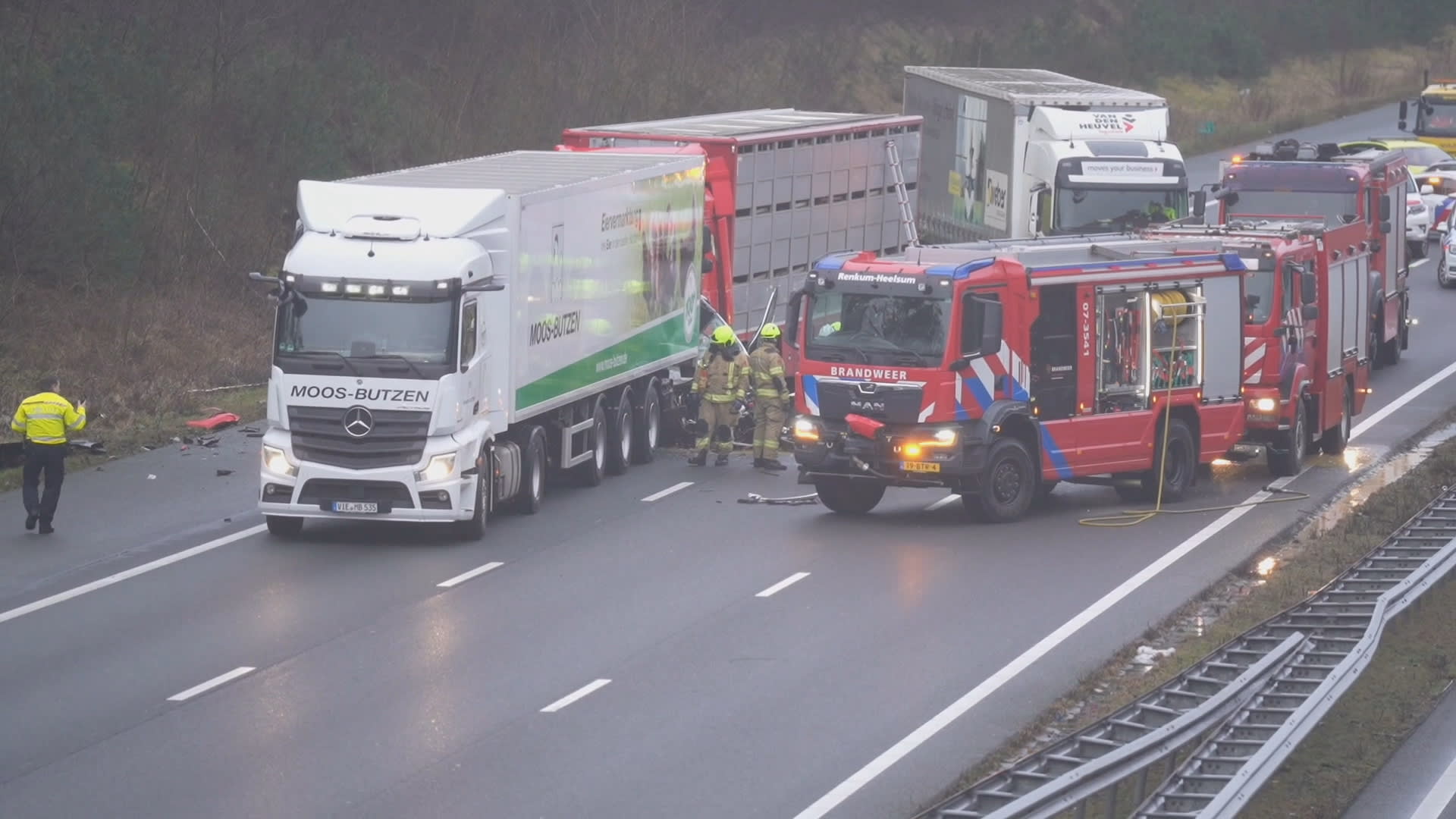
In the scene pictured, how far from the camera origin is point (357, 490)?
18.5 meters

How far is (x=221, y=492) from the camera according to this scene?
21.6 metres

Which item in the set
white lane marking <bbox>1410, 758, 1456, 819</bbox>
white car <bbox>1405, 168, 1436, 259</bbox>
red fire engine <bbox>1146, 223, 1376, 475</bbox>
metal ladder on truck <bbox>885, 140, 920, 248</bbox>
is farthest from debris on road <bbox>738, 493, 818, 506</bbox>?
white car <bbox>1405, 168, 1436, 259</bbox>

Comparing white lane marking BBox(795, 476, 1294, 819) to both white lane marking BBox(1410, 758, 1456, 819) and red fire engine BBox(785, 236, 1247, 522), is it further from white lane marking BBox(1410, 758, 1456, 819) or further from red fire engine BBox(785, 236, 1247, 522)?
white lane marking BBox(1410, 758, 1456, 819)

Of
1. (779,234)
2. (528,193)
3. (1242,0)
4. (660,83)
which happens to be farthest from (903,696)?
(1242,0)

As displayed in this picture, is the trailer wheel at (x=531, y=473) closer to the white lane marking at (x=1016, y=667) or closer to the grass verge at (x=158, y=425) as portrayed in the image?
the grass verge at (x=158, y=425)

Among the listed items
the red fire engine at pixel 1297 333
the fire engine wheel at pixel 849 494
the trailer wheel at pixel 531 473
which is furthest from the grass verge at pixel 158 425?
the red fire engine at pixel 1297 333

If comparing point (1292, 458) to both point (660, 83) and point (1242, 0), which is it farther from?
point (1242, 0)

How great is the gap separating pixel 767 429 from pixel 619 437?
67.3 inches

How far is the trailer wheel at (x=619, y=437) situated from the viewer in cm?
2281

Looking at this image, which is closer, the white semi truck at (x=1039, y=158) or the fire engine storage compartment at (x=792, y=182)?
the fire engine storage compartment at (x=792, y=182)

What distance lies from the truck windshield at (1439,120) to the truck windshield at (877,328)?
39900 millimetres

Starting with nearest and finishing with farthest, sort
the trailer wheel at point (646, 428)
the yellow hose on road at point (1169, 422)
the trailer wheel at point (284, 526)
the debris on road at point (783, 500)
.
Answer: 1. the trailer wheel at point (284, 526)
2. the yellow hose on road at point (1169, 422)
3. the debris on road at point (783, 500)
4. the trailer wheel at point (646, 428)

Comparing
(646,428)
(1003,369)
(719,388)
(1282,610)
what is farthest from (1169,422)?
(646,428)

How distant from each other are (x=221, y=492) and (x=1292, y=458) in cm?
1194
